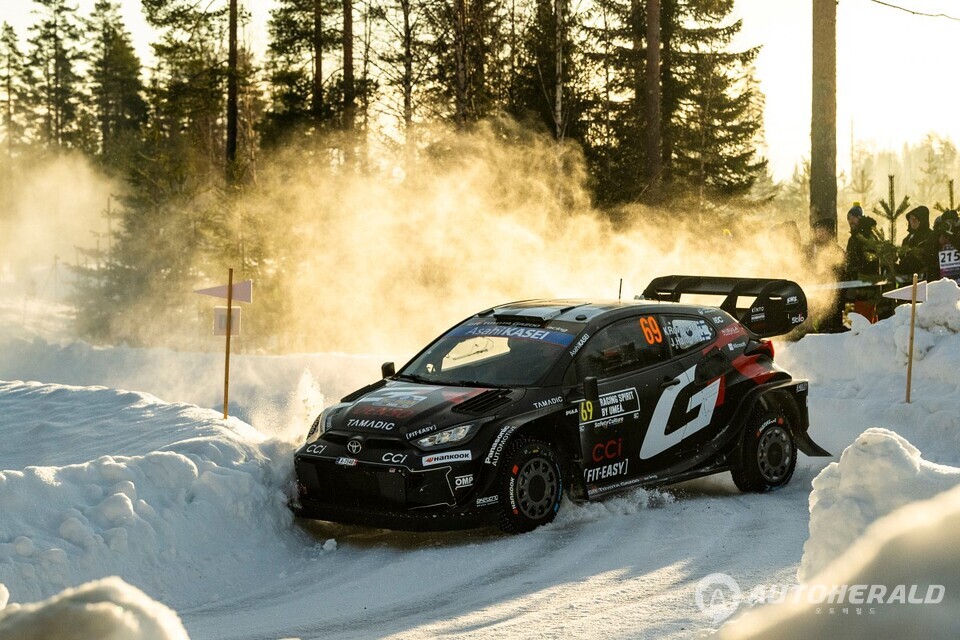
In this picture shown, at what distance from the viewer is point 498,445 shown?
756 cm

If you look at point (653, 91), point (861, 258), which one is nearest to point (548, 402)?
point (861, 258)

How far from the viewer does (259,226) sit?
94.3ft

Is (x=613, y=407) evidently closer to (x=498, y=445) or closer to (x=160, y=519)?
(x=498, y=445)

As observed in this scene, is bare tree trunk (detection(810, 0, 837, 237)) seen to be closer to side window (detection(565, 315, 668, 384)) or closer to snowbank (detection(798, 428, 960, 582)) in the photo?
side window (detection(565, 315, 668, 384))

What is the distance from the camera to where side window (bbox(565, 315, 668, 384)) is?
8414mm

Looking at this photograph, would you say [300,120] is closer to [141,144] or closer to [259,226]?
[259,226]

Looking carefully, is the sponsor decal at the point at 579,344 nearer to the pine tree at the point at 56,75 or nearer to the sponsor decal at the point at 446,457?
the sponsor decal at the point at 446,457

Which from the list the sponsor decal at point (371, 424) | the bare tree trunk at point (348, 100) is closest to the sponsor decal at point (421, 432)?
the sponsor decal at point (371, 424)

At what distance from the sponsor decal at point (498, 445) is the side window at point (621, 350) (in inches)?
31.6

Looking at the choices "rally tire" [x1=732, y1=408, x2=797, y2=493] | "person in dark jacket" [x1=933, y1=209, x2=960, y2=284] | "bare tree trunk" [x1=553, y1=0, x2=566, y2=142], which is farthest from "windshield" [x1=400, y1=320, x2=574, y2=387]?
"bare tree trunk" [x1=553, y1=0, x2=566, y2=142]

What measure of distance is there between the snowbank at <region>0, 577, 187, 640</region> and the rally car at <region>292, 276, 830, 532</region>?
515cm

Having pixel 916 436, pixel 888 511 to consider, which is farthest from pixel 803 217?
pixel 888 511

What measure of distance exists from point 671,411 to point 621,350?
1.98 feet

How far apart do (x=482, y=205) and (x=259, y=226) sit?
6312 millimetres
